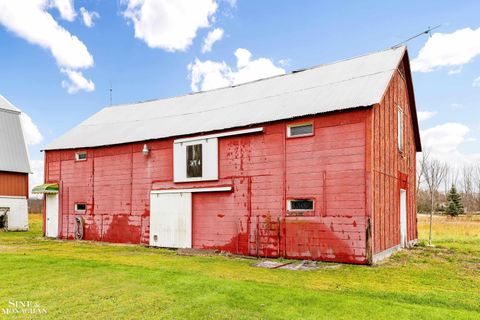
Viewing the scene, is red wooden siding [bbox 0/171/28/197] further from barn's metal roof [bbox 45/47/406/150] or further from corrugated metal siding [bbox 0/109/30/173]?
barn's metal roof [bbox 45/47/406/150]

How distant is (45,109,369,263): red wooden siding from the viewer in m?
13.2

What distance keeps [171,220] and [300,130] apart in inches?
281

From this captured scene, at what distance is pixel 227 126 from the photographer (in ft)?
53.7

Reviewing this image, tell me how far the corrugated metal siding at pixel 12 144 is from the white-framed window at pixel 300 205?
23.8 metres

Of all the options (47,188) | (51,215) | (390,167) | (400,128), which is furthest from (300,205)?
(51,215)

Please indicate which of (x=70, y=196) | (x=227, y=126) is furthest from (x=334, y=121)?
(x=70, y=196)

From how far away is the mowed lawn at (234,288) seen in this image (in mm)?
7320

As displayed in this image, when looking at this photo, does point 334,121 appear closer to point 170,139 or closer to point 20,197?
point 170,139

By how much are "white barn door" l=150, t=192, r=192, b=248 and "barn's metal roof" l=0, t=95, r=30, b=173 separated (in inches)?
674

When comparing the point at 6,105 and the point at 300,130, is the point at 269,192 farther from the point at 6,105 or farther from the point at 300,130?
the point at 6,105

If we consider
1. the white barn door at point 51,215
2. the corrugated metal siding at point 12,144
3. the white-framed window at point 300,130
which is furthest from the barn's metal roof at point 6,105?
the white-framed window at point 300,130

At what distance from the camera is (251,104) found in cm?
1791

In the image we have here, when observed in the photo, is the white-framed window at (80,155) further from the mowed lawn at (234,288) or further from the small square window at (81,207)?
the mowed lawn at (234,288)

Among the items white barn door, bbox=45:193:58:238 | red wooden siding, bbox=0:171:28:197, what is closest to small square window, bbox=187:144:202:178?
white barn door, bbox=45:193:58:238
